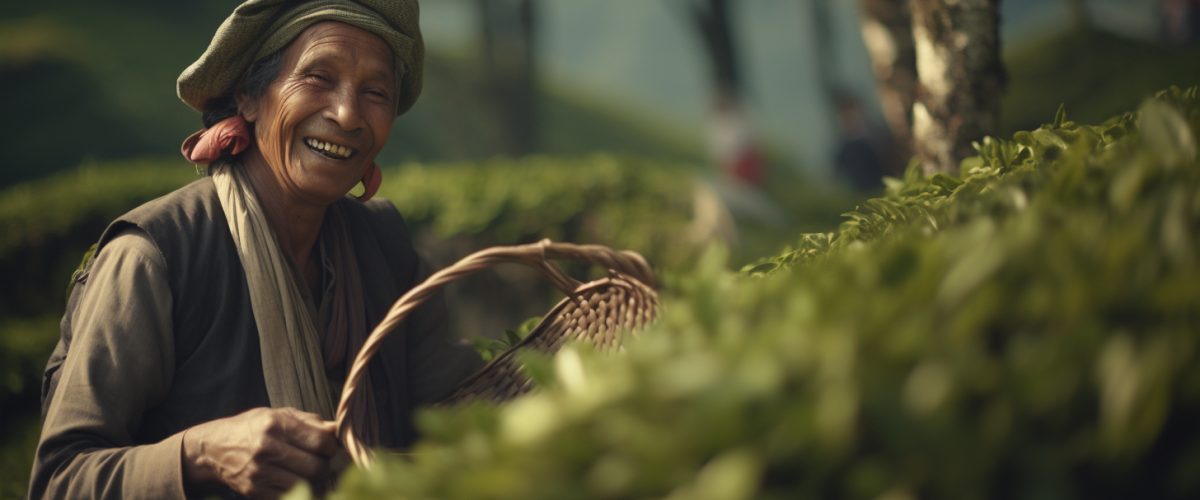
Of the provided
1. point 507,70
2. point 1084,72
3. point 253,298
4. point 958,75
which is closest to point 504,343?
point 253,298

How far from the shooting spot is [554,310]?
220 cm

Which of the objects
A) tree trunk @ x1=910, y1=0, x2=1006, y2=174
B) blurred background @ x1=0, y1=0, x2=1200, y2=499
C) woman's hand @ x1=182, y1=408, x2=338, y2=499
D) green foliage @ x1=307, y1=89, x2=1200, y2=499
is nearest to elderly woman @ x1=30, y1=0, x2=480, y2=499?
woman's hand @ x1=182, y1=408, x2=338, y2=499

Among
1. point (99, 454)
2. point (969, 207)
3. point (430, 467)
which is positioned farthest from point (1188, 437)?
point (99, 454)

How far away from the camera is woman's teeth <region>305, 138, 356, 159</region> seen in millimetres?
1989

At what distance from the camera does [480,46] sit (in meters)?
15.9

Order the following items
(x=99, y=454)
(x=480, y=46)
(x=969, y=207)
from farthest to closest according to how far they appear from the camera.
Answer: (x=480, y=46) → (x=99, y=454) → (x=969, y=207)

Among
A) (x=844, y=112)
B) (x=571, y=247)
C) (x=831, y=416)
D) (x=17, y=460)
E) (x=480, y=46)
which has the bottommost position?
(x=17, y=460)

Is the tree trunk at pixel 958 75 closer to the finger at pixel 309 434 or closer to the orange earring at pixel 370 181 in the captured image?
the orange earring at pixel 370 181

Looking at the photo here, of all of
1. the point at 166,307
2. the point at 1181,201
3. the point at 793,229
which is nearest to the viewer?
the point at 1181,201

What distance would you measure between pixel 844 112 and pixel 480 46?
8.47 meters

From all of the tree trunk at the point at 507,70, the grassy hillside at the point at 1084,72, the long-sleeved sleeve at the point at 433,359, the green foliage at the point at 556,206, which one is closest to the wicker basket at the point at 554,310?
the long-sleeved sleeve at the point at 433,359

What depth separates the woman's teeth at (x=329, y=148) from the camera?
6.53 feet

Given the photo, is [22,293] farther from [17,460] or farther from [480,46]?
[480,46]

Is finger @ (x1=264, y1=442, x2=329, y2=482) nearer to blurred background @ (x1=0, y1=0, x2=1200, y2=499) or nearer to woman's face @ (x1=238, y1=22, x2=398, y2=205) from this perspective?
woman's face @ (x1=238, y1=22, x2=398, y2=205)
